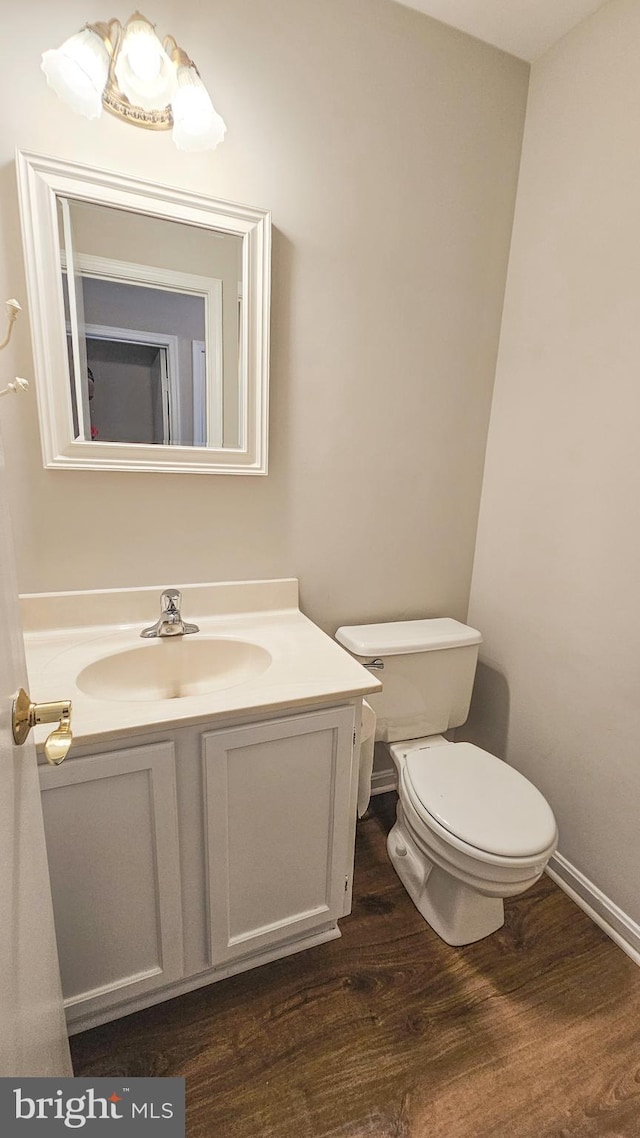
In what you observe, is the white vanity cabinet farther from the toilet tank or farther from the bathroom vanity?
the toilet tank

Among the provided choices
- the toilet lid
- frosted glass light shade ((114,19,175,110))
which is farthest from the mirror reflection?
the toilet lid

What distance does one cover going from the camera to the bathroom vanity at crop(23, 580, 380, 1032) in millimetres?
927

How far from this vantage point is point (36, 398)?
114 centimetres

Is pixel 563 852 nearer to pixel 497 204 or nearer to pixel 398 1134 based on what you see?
pixel 398 1134

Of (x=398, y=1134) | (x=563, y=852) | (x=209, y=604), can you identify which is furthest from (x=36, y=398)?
(x=563, y=852)

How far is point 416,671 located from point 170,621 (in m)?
0.76

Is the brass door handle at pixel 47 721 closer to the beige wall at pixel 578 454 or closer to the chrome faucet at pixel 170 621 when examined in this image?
the chrome faucet at pixel 170 621

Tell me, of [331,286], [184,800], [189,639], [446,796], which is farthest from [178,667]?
[331,286]

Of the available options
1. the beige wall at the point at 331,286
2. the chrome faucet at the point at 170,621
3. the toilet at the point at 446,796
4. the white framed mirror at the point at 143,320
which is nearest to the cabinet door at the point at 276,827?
the toilet at the point at 446,796

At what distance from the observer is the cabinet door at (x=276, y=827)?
103 centimetres

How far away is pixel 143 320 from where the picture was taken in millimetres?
1200

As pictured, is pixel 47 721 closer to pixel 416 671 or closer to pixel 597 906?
pixel 416 671

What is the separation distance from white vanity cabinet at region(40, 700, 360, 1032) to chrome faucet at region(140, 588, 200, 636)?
1.21ft

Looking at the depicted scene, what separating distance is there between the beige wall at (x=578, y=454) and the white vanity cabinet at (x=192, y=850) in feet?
2.47
